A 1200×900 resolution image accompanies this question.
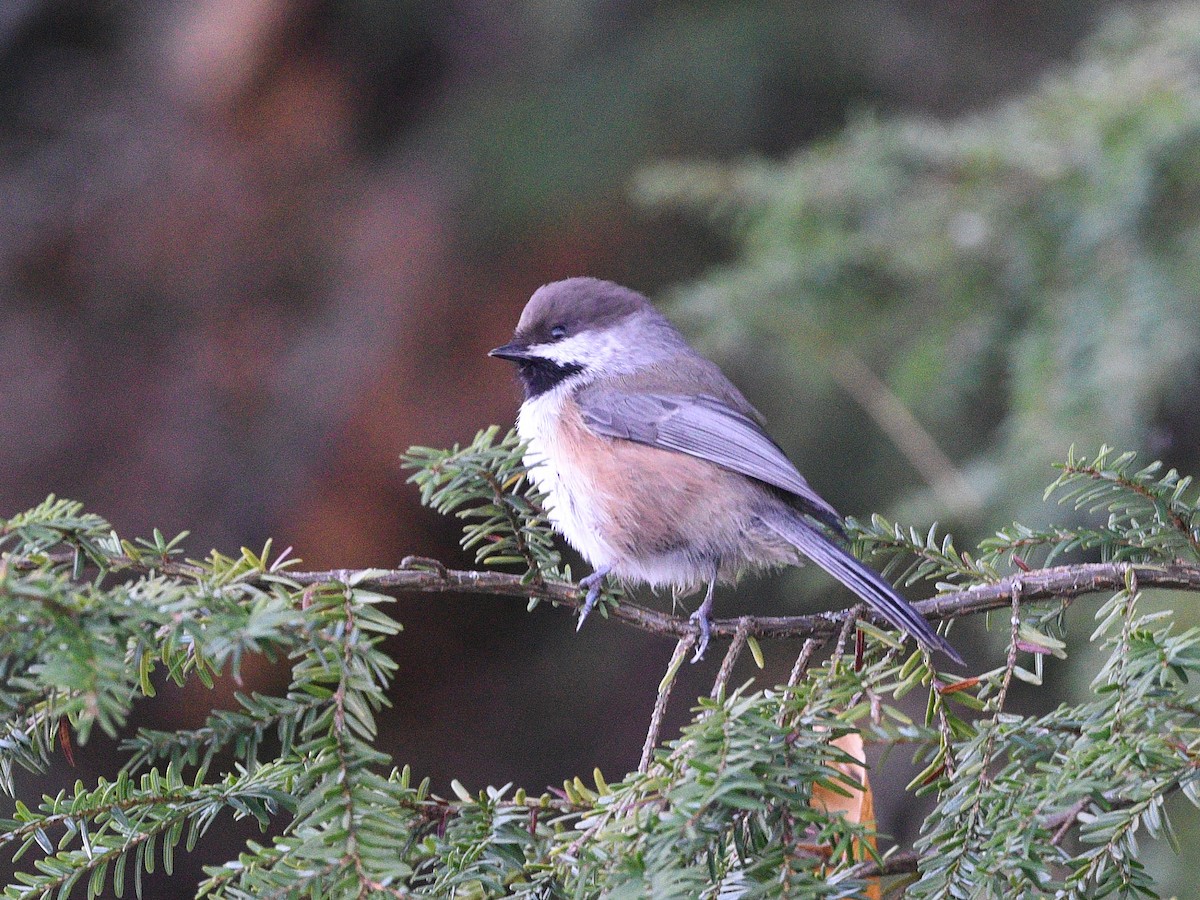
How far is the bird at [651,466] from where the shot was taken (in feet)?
7.94

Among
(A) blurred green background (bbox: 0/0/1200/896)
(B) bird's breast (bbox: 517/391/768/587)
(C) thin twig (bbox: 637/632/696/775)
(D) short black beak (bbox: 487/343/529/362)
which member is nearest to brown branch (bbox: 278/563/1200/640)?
(C) thin twig (bbox: 637/632/696/775)

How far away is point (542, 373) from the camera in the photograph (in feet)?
9.41

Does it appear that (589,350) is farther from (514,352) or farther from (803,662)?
(803,662)

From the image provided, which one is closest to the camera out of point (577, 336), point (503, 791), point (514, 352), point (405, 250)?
point (503, 791)

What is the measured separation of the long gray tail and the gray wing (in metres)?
0.10

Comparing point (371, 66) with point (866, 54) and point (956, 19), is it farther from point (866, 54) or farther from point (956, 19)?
point (956, 19)

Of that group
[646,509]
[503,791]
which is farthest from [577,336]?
[503,791]

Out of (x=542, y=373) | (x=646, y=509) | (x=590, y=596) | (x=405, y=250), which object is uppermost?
(x=405, y=250)

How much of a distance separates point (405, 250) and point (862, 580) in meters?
2.87

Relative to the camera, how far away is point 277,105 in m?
4.35

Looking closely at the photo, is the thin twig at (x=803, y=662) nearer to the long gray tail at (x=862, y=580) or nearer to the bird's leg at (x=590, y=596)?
the long gray tail at (x=862, y=580)

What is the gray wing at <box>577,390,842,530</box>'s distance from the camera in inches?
96.3

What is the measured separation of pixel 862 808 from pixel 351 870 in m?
0.65

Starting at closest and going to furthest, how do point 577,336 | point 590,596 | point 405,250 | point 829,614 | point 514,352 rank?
1. point 829,614
2. point 590,596
3. point 514,352
4. point 577,336
5. point 405,250
